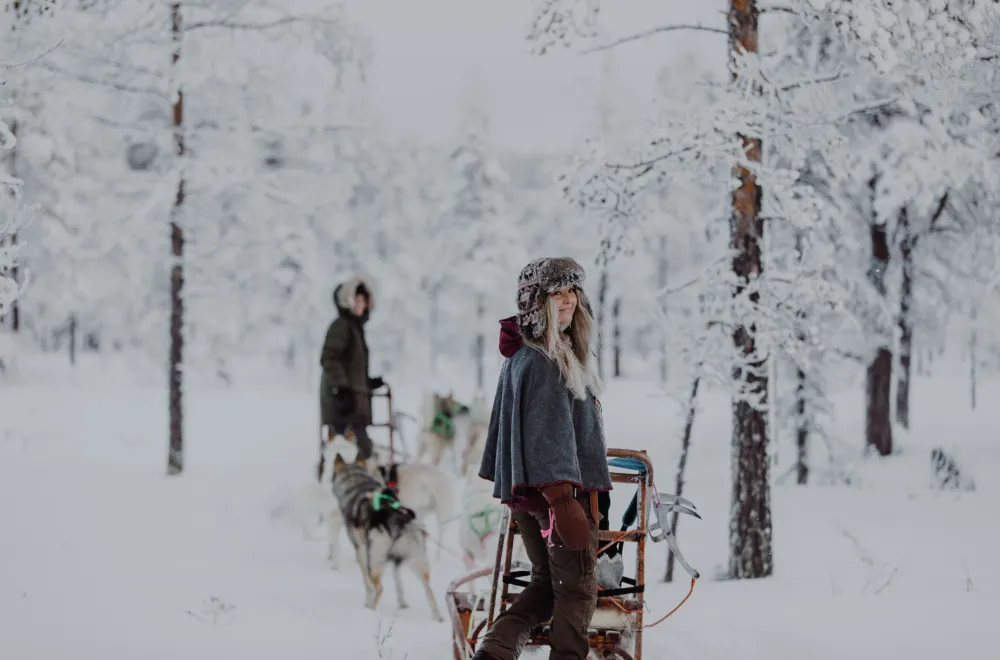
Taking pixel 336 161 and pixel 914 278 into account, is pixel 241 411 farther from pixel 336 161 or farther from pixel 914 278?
pixel 914 278

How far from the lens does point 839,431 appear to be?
57.5 feet

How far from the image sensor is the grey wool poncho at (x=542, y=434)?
3457mm

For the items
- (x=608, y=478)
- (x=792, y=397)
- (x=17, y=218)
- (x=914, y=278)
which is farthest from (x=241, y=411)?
(x=608, y=478)

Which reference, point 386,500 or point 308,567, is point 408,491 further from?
point 386,500

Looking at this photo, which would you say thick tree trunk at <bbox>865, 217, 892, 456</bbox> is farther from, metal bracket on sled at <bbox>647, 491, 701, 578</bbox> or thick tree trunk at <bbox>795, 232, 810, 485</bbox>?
metal bracket on sled at <bbox>647, 491, 701, 578</bbox>

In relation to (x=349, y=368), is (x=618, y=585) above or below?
below

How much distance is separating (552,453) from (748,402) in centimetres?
375

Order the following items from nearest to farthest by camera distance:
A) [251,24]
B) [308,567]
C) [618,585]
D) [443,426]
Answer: [618,585] < [308,567] < [251,24] < [443,426]

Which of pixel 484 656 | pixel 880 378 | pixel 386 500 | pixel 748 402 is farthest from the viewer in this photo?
pixel 880 378

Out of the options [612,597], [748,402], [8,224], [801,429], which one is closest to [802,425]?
[801,429]

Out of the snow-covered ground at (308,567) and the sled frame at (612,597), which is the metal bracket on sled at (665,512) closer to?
the sled frame at (612,597)

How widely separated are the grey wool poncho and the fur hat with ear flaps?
0.33 ft

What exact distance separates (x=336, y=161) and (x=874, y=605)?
80.2 ft

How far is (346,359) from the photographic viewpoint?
8.89m
